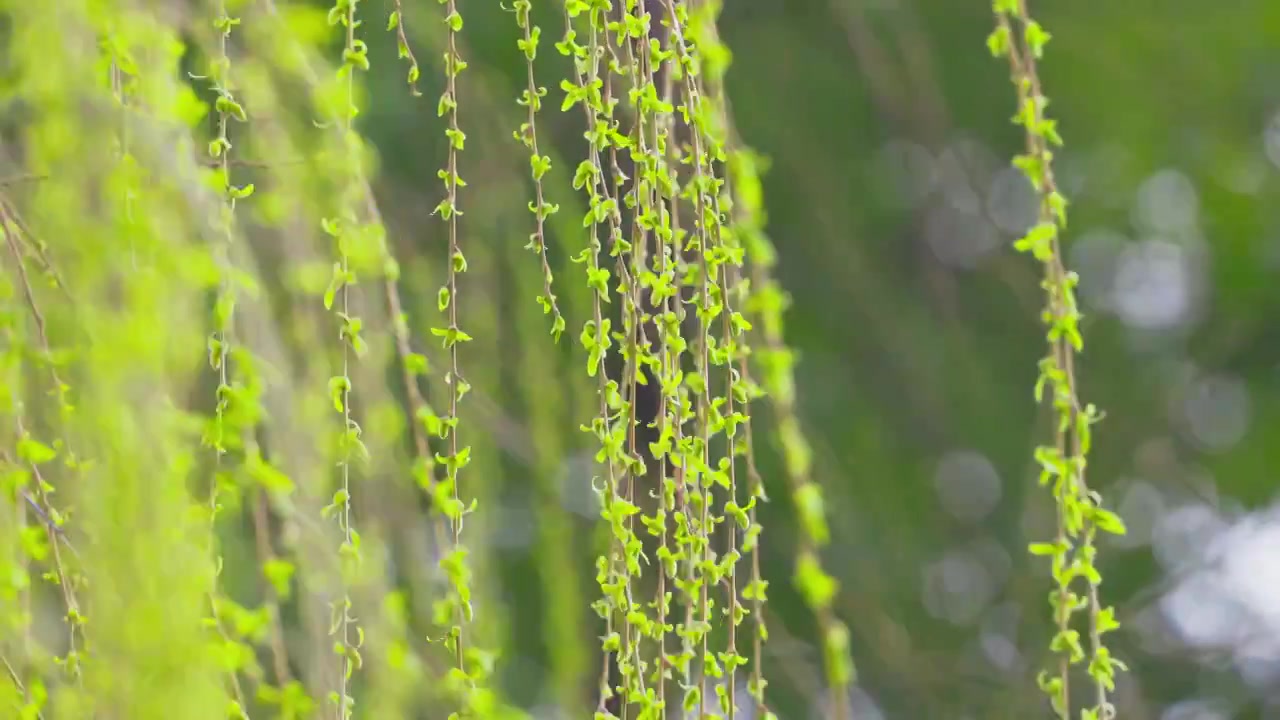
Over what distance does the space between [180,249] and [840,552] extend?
1572 mm

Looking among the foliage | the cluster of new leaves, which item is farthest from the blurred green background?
the cluster of new leaves

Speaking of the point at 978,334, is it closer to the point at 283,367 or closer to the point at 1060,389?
the point at 1060,389

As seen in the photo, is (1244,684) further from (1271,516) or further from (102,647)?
(102,647)

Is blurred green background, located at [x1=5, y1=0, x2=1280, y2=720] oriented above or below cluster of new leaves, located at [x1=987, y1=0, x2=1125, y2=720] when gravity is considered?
above

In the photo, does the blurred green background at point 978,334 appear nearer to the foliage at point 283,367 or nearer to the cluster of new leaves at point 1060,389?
the foliage at point 283,367

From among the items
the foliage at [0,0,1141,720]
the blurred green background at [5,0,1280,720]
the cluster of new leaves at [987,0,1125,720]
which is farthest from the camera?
the blurred green background at [5,0,1280,720]

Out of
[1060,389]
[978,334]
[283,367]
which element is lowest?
[283,367]

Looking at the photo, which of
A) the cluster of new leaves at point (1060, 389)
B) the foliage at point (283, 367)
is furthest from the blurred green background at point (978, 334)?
the cluster of new leaves at point (1060, 389)

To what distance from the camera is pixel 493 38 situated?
1806mm

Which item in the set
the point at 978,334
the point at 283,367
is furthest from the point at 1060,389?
the point at 978,334

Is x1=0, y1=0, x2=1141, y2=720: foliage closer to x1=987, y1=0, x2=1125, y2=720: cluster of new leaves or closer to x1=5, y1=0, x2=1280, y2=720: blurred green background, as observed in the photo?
x1=987, y1=0, x2=1125, y2=720: cluster of new leaves

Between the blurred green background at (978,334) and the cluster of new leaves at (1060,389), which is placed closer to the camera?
the cluster of new leaves at (1060,389)

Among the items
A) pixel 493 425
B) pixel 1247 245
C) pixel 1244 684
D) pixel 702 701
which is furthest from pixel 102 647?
pixel 1244 684

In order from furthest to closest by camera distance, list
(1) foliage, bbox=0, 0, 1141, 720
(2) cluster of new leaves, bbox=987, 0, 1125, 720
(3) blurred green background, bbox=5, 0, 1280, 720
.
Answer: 1. (3) blurred green background, bbox=5, 0, 1280, 720
2. (2) cluster of new leaves, bbox=987, 0, 1125, 720
3. (1) foliage, bbox=0, 0, 1141, 720
